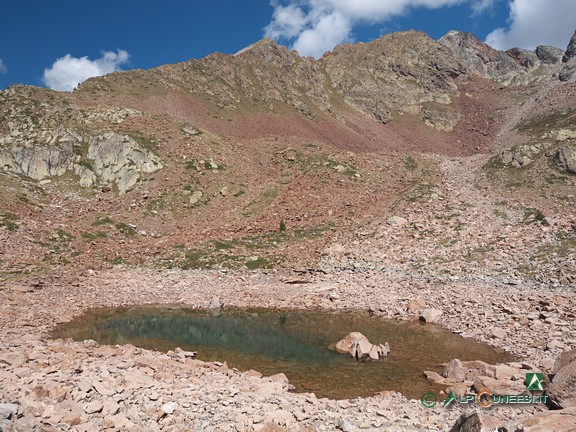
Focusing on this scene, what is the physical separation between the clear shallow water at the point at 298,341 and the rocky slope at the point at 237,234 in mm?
1582

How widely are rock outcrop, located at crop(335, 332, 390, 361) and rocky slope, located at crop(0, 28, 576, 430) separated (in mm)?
4740

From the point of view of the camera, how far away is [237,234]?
42.8 meters

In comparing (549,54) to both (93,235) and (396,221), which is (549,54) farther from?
(93,235)

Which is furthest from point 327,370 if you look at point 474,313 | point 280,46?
point 280,46

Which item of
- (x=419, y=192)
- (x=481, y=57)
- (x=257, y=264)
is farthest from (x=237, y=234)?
(x=481, y=57)

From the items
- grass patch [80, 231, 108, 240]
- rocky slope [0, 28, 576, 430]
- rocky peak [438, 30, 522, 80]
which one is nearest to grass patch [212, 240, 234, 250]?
rocky slope [0, 28, 576, 430]

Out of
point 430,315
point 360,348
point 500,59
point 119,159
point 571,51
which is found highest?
point 500,59

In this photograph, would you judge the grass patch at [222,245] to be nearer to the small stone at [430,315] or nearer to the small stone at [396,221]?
the small stone at [396,221]

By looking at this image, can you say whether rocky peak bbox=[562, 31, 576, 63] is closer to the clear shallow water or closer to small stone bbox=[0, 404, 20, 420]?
the clear shallow water

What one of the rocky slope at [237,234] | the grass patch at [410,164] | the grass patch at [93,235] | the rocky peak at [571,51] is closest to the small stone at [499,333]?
the rocky slope at [237,234]

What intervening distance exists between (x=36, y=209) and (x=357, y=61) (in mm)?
101427

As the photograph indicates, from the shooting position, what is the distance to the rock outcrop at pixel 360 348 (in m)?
19.6

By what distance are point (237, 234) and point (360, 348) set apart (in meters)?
25.0

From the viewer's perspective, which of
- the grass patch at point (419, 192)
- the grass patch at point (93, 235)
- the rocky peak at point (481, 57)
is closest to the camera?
the grass patch at point (93, 235)
